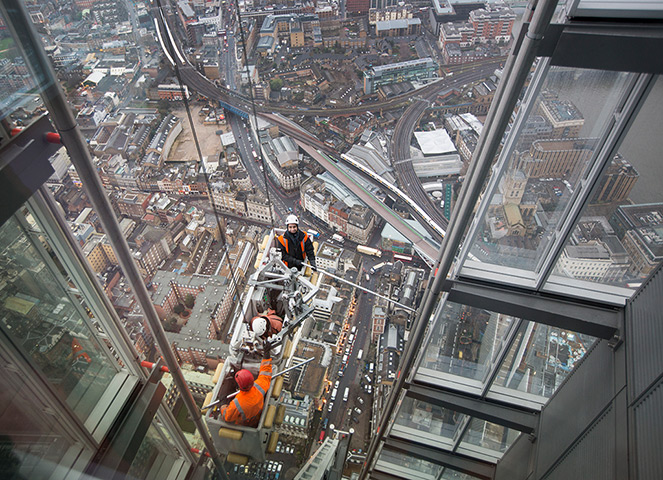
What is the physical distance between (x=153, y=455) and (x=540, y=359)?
7.17 ft

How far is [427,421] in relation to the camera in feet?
10.2

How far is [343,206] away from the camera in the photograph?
14.6 metres

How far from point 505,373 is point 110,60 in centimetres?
298

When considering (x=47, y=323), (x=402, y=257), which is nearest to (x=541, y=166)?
(x=47, y=323)

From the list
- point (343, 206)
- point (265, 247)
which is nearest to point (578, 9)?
point (265, 247)

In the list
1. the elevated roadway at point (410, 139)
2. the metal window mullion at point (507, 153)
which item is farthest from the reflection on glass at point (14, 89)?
the elevated roadway at point (410, 139)

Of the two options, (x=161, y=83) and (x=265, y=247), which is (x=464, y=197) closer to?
(x=265, y=247)

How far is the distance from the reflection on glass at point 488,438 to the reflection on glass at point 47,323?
233 centimetres

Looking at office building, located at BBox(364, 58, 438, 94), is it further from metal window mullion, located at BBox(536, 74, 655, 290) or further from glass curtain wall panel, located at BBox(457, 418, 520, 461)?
metal window mullion, located at BBox(536, 74, 655, 290)

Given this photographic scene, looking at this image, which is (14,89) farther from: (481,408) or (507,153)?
(481,408)

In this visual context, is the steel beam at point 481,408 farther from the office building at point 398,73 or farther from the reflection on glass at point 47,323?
the office building at point 398,73

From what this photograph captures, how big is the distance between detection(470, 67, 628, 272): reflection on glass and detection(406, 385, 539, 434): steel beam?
3.47 feet

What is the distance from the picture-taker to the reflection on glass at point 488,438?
2.86 meters

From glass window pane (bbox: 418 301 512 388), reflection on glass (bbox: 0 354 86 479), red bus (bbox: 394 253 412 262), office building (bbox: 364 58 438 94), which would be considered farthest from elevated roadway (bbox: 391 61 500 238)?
reflection on glass (bbox: 0 354 86 479)
